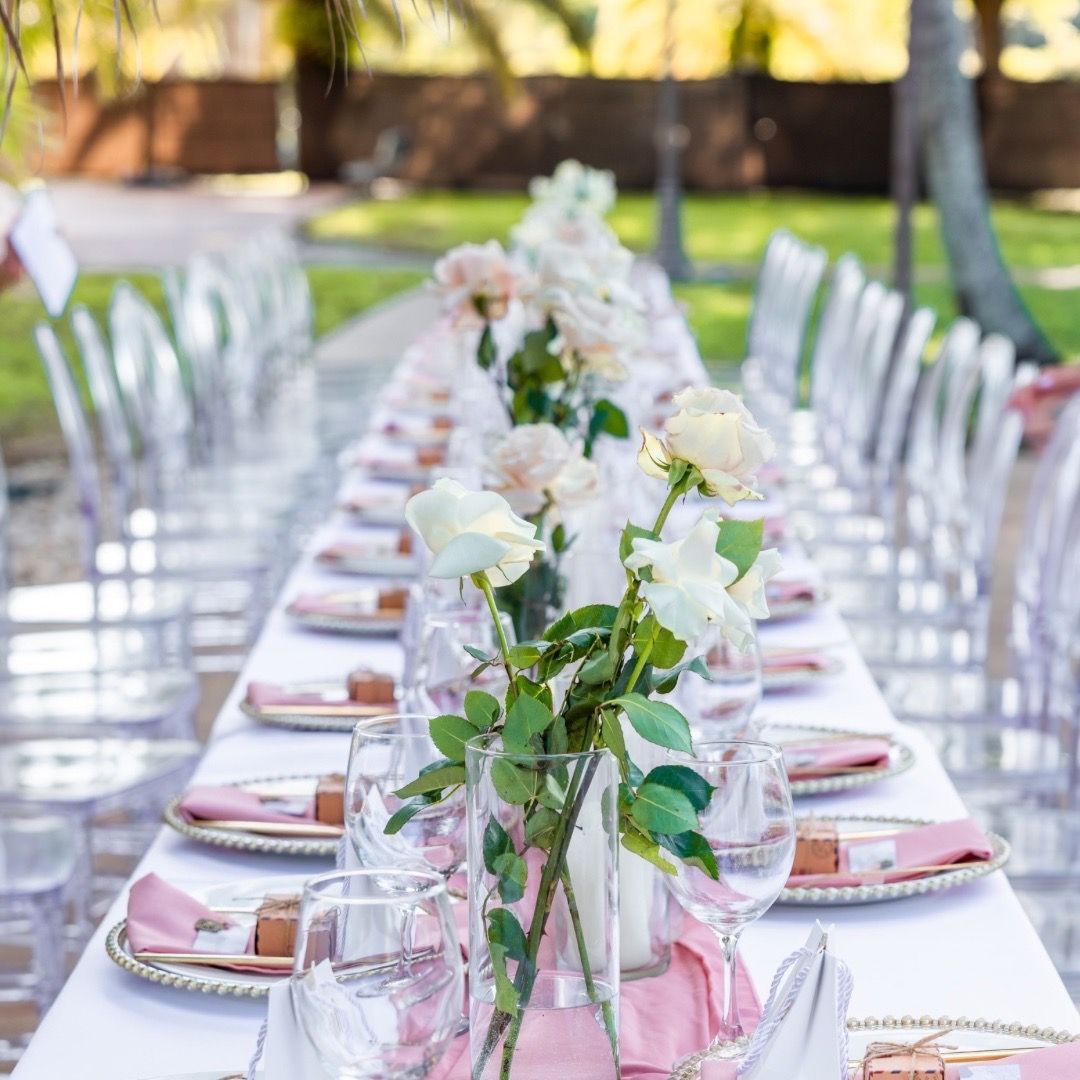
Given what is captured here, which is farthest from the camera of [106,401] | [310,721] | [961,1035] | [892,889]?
[106,401]

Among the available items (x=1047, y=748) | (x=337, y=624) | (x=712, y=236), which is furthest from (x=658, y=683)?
(x=712, y=236)

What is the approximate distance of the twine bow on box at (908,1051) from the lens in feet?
4.59

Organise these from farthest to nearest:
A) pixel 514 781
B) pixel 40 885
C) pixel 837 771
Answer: pixel 40 885 → pixel 837 771 → pixel 514 781

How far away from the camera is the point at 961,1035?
1.49 m

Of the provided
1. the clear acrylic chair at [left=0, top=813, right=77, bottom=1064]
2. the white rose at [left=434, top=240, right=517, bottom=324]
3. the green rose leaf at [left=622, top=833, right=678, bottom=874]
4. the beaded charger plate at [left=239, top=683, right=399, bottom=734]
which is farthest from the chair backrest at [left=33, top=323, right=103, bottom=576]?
the green rose leaf at [left=622, top=833, right=678, bottom=874]

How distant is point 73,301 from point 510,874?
13.7 m

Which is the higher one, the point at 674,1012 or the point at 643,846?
the point at 643,846

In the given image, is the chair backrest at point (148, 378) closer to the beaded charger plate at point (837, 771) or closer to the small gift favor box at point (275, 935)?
the beaded charger plate at point (837, 771)

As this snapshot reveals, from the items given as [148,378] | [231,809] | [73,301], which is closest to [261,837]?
[231,809]

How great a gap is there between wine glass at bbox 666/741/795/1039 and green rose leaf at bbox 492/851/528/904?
0.18 meters

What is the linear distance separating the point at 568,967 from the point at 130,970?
1.62 ft

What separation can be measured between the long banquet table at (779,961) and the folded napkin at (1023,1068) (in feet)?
0.44

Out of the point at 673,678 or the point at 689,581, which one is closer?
the point at 689,581

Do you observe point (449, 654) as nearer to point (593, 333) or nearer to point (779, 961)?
point (779, 961)
